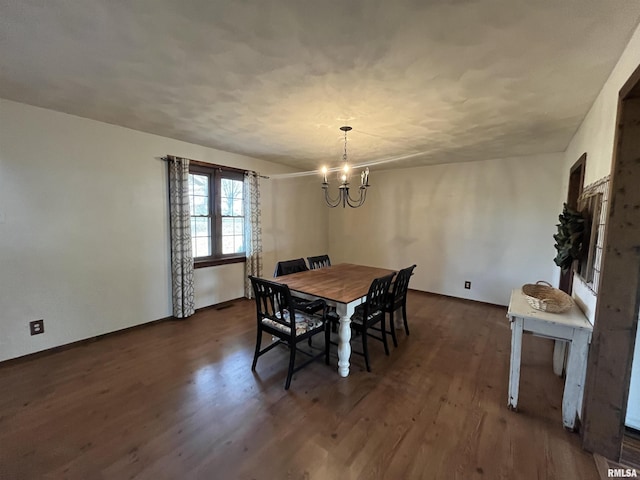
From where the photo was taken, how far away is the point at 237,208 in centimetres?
454

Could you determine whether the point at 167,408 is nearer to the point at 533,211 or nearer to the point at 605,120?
the point at 605,120

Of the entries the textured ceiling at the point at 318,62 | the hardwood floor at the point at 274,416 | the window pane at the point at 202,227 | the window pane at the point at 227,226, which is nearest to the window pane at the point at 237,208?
the window pane at the point at 227,226

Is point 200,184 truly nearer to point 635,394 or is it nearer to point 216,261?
point 216,261

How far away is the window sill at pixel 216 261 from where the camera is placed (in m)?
4.00

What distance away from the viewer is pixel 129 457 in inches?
64.3

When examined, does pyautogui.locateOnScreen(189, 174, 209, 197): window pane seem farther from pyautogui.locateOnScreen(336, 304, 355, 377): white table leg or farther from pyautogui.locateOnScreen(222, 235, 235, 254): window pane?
pyautogui.locateOnScreen(336, 304, 355, 377): white table leg

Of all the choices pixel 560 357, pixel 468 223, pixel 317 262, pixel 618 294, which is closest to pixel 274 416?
pixel 317 262

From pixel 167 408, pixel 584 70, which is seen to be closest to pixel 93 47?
pixel 167 408

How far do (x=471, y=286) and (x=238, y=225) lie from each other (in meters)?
4.17

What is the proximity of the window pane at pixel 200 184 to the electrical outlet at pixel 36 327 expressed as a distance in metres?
2.20

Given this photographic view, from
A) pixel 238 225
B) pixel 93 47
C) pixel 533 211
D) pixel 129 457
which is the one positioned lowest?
pixel 129 457

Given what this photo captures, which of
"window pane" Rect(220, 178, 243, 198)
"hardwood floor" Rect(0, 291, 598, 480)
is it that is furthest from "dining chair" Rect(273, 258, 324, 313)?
"window pane" Rect(220, 178, 243, 198)

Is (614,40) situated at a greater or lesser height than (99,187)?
greater

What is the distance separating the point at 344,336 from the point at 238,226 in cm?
288
